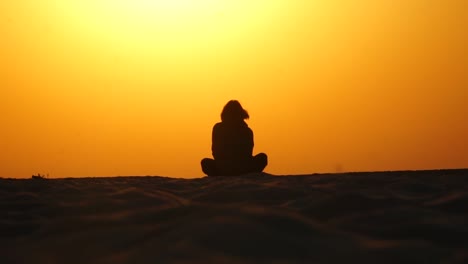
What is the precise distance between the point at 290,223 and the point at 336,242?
36 cm

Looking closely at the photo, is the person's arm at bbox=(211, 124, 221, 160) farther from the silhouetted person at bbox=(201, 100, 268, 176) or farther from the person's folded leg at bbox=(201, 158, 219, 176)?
the person's folded leg at bbox=(201, 158, 219, 176)

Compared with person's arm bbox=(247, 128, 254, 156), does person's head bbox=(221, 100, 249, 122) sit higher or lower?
higher

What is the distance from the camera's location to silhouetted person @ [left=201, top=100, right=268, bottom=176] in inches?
313

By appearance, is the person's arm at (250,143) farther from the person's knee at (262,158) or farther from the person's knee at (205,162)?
the person's knee at (205,162)

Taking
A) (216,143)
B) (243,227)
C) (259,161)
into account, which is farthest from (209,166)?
(243,227)

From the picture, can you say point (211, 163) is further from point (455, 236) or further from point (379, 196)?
point (455, 236)

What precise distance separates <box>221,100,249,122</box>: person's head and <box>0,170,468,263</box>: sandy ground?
4640 millimetres

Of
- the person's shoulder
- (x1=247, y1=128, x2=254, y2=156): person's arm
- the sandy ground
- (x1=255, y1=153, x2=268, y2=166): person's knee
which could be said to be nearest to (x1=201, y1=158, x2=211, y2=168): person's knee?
the person's shoulder

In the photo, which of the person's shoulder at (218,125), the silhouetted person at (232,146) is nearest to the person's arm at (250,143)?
the silhouetted person at (232,146)

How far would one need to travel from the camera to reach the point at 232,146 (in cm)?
793

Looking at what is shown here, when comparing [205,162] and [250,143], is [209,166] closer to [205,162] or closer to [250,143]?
[205,162]

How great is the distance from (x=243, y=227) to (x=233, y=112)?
5906mm

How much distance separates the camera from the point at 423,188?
356cm

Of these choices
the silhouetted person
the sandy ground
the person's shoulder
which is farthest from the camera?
the person's shoulder
